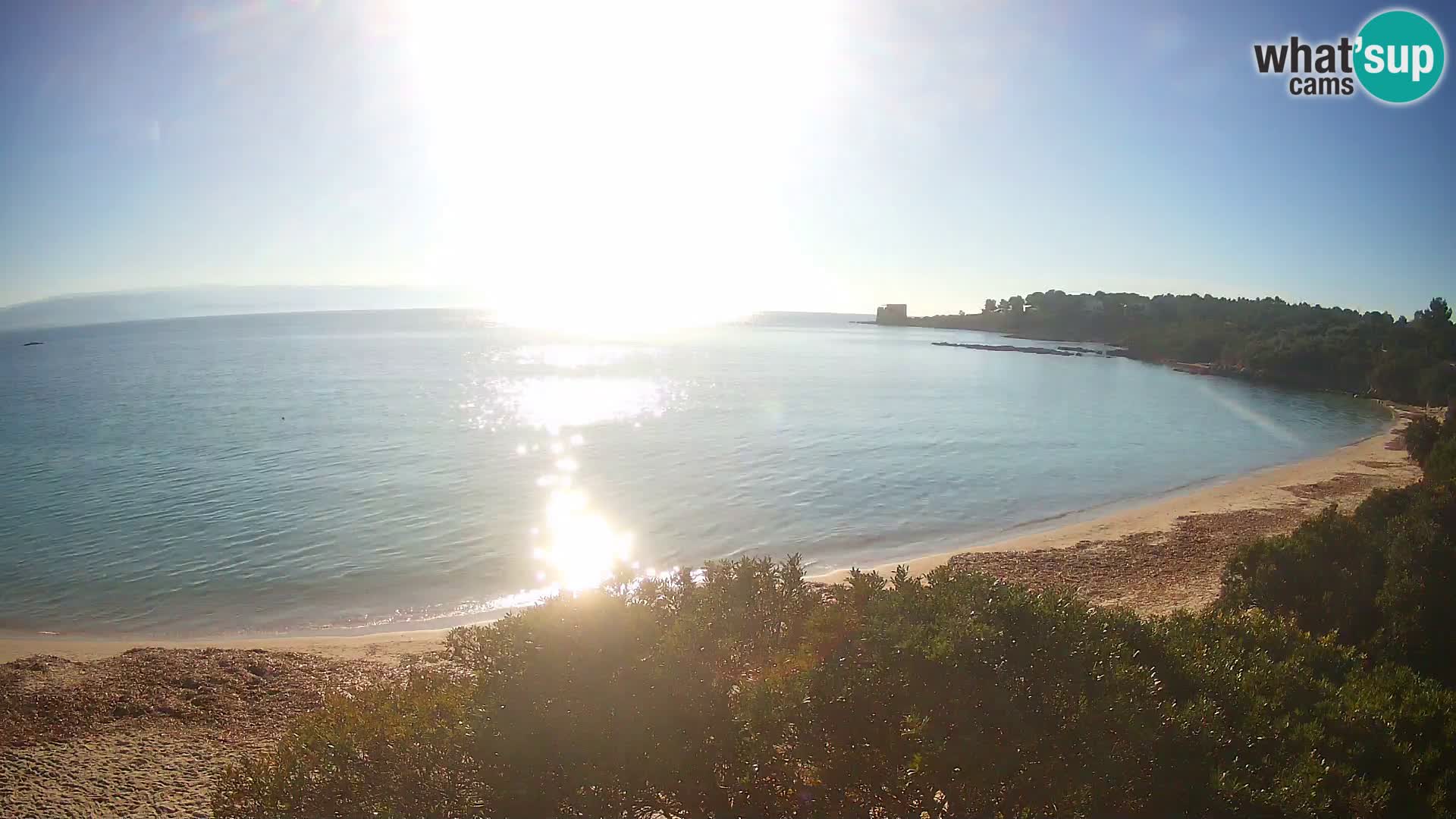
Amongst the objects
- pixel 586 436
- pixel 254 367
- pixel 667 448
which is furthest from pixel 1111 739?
pixel 254 367

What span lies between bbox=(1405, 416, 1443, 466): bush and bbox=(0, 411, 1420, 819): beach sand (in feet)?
43.1

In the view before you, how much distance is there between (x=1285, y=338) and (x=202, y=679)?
3624 inches

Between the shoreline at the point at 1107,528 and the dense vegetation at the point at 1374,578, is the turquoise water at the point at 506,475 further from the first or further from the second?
the dense vegetation at the point at 1374,578

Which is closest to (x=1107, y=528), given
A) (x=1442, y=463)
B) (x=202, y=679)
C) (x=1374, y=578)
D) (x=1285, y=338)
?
(x=1442, y=463)

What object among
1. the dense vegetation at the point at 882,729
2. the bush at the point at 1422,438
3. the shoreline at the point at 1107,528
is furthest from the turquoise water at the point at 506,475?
the dense vegetation at the point at 882,729

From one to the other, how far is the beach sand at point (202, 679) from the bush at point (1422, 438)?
1314cm

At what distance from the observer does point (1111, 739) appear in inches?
207

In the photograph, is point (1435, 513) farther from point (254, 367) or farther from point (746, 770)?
point (254, 367)

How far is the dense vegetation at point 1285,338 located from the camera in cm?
5647

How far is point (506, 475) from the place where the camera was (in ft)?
97.3

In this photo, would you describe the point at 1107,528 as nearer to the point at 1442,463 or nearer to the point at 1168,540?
the point at 1168,540

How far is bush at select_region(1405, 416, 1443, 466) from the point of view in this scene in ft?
92.4

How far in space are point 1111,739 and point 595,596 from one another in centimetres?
431

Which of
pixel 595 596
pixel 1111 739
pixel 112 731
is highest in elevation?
pixel 595 596
